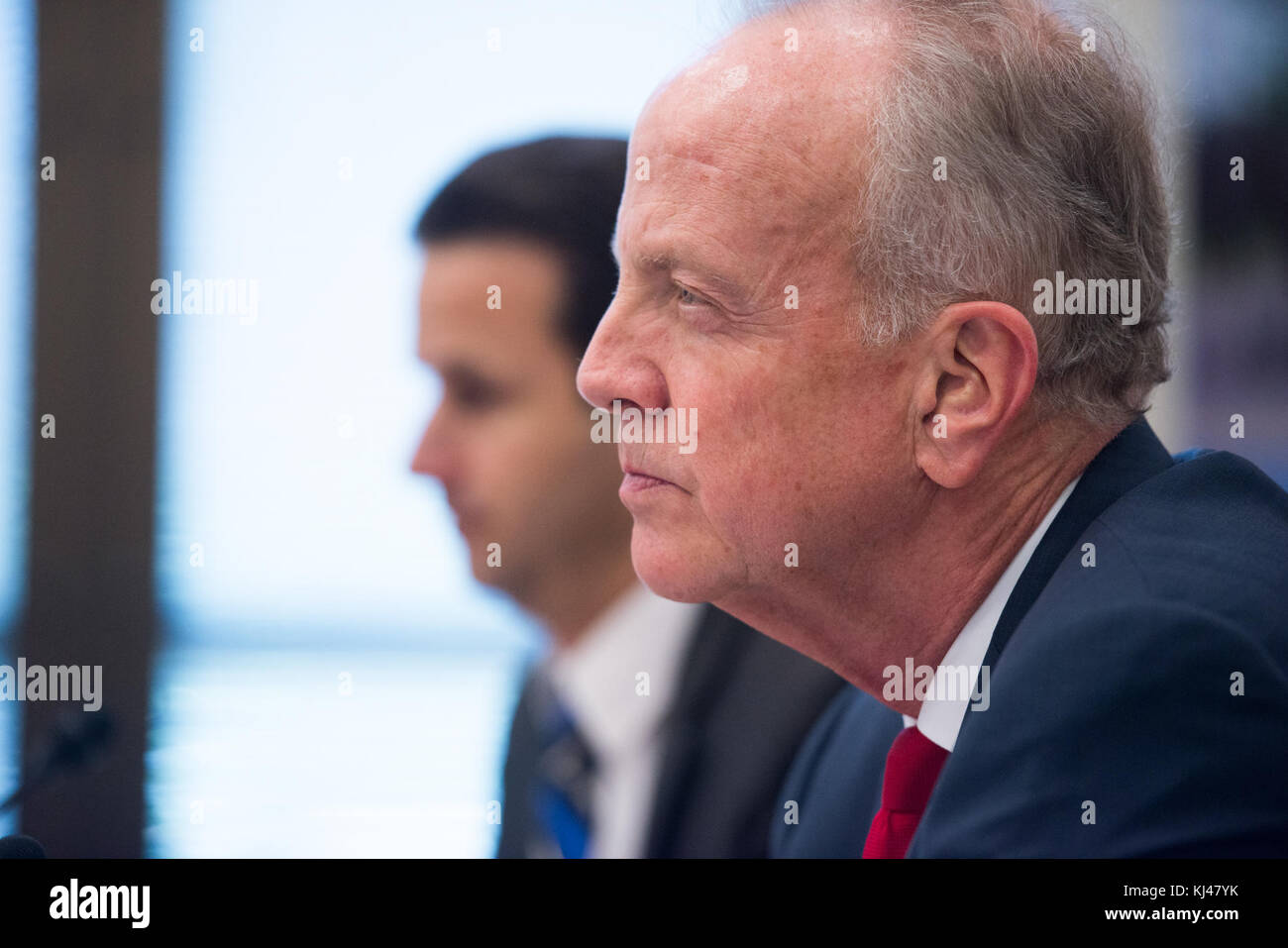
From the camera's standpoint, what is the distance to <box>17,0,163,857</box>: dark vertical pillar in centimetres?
160

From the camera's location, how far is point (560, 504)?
167cm

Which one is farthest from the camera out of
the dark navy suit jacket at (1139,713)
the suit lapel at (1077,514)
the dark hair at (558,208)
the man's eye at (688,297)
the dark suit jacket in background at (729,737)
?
the dark hair at (558,208)

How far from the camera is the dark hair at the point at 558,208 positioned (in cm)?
162

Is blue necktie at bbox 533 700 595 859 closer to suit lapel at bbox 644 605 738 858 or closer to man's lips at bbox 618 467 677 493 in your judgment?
suit lapel at bbox 644 605 738 858

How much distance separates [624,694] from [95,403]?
93cm

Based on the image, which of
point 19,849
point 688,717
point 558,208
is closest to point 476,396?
point 558,208

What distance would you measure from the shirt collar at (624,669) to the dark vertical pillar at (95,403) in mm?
660

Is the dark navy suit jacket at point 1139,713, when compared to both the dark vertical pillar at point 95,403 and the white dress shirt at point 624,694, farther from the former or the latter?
the dark vertical pillar at point 95,403

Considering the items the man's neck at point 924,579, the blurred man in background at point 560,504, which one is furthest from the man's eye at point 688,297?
the blurred man in background at point 560,504

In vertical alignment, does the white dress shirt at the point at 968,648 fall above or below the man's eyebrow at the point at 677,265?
below

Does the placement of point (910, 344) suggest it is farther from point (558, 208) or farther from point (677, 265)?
point (558, 208)

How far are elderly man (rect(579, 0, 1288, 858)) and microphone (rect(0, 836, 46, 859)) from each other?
77 centimetres

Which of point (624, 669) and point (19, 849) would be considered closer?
point (19, 849)

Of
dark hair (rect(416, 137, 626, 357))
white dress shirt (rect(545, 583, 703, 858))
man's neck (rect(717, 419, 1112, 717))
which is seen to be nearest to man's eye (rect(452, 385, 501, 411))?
dark hair (rect(416, 137, 626, 357))
